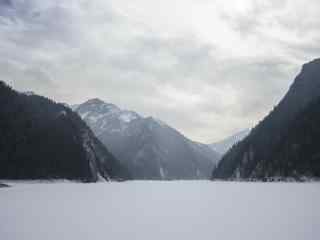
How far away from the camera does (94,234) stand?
2556 cm

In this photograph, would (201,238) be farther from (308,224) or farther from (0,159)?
(0,159)

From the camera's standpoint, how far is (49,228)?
27.9 meters

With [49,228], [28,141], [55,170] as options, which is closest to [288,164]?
[55,170]

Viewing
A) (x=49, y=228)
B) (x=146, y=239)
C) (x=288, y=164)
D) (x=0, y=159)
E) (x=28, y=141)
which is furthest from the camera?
(x=288, y=164)

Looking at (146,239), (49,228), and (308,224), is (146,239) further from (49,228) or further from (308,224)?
(308,224)

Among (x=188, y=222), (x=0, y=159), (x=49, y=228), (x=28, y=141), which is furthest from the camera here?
(x=28, y=141)

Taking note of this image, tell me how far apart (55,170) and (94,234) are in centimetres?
15587

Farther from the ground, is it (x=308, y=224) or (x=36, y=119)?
(x=36, y=119)

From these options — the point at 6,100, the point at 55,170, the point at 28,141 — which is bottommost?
the point at 55,170

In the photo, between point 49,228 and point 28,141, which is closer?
point 49,228

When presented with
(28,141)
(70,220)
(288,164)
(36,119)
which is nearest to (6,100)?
(36,119)

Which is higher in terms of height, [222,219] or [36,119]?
[36,119]

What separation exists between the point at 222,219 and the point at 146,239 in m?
12.9

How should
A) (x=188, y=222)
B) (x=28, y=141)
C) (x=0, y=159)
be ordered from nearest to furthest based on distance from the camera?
(x=188, y=222)
(x=0, y=159)
(x=28, y=141)
